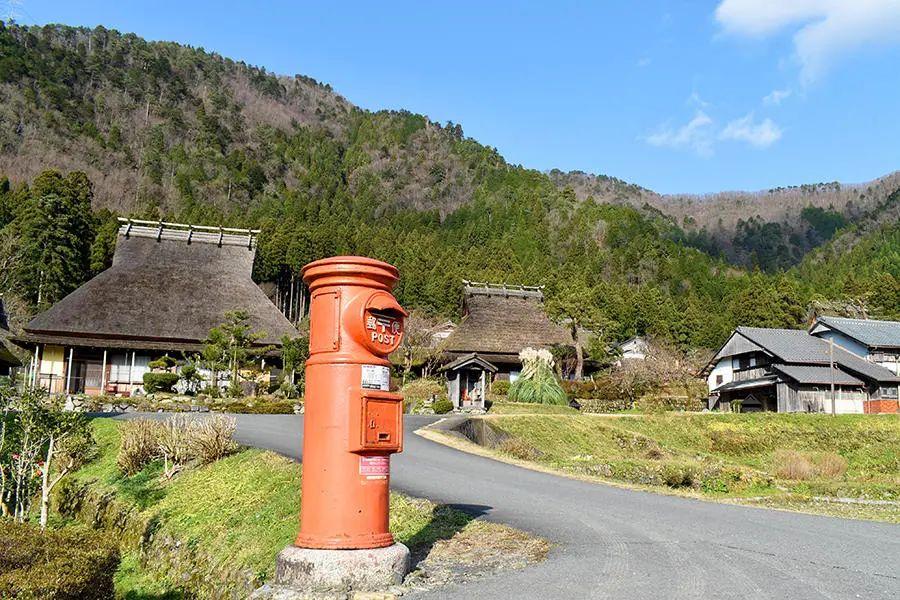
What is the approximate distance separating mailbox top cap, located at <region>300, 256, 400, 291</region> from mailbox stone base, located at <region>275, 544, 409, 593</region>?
2119 mm

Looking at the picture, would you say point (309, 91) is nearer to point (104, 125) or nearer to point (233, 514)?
point (104, 125)

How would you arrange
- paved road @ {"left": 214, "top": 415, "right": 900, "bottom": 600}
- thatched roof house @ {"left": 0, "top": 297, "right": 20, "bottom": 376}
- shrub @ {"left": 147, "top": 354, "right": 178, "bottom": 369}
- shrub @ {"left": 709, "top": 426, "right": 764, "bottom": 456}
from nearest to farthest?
paved road @ {"left": 214, "top": 415, "right": 900, "bottom": 600} < shrub @ {"left": 709, "top": 426, "right": 764, "bottom": 456} < shrub @ {"left": 147, "top": 354, "right": 178, "bottom": 369} < thatched roof house @ {"left": 0, "top": 297, "right": 20, "bottom": 376}

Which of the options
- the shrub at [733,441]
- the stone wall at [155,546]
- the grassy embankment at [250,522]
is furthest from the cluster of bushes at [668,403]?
the stone wall at [155,546]

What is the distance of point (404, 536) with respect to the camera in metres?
7.15

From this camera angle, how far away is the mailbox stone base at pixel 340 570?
5391mm

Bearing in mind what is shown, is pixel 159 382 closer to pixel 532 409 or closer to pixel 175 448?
pixel 532 409


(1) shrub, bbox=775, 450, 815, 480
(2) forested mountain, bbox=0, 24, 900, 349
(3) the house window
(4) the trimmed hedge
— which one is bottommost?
(1) shrub, bbox=775, 450, 815, 480

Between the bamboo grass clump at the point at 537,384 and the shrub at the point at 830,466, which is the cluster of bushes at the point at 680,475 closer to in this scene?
the shrub at the point at 830,466

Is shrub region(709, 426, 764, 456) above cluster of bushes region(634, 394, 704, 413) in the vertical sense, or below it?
below

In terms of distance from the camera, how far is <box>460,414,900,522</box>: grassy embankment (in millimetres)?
14109

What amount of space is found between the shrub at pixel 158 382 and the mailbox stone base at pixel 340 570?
25.2m

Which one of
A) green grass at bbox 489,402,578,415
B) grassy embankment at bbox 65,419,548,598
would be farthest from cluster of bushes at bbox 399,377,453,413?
grassy embankment at bbox 65,419,548,598

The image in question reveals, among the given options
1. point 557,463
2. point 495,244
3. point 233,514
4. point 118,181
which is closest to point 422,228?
point 495,244

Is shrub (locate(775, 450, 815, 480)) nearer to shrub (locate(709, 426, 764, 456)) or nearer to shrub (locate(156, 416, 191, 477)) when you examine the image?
shrub (locate(709, 426, 764, 456))
